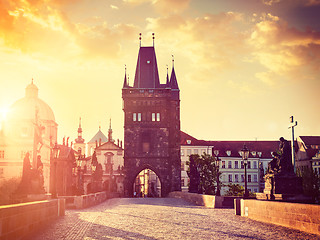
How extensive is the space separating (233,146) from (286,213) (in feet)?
258

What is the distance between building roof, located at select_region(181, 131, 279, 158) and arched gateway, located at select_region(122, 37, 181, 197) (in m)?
17.0

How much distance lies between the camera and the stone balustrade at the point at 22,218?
9.90 metres

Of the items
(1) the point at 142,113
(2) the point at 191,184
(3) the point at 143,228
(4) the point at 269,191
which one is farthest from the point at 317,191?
(3) the point at 143,228

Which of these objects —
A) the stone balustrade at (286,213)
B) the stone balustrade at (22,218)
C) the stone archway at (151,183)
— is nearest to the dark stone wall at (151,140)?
the stone archway at (151,183)

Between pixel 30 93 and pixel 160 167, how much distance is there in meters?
49.3

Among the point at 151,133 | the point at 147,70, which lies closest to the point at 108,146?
the point at 147,70

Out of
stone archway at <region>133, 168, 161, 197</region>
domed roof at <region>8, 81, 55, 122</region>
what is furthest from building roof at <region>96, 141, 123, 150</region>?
domed roof at <region>8, 81, 55, 122</region>

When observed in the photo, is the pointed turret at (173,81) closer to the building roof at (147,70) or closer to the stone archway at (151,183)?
the building roof at (147,70)

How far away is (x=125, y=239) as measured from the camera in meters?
11.1

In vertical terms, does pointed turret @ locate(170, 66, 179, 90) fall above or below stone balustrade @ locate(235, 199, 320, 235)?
above

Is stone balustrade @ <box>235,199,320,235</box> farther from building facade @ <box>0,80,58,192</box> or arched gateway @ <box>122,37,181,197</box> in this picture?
building facade @ <box>0,80,58,192</box>

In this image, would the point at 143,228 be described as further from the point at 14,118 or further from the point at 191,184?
the point at 14,118

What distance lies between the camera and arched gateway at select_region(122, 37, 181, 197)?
6669cm

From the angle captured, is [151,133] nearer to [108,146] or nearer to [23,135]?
[108,146]
